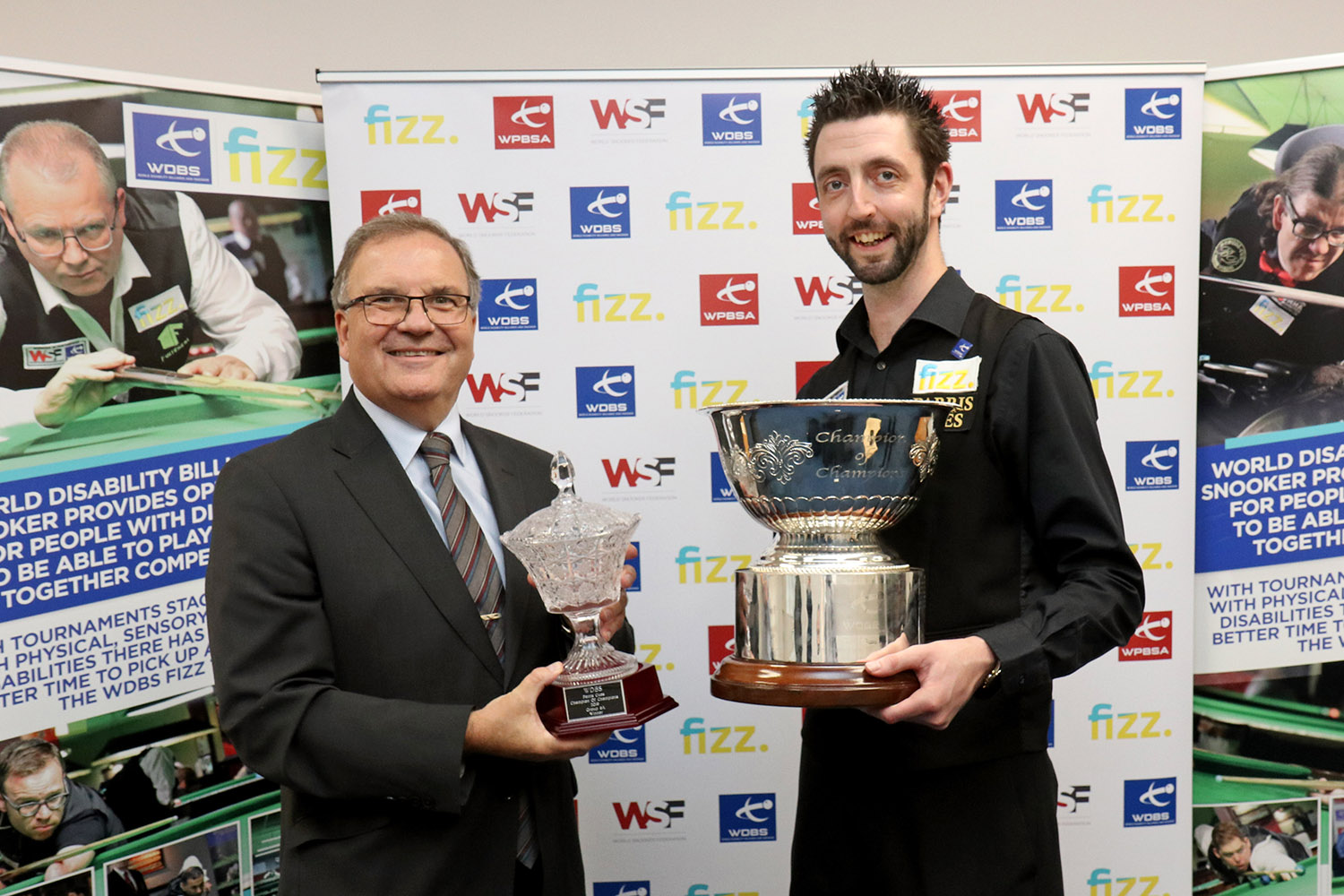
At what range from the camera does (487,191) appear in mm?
3154

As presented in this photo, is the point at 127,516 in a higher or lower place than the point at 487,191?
lower

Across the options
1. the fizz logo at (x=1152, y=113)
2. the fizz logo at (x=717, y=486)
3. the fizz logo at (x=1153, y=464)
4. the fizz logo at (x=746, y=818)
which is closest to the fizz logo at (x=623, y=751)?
the fizz logo at (x=746, y=818)

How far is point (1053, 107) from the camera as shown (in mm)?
3189

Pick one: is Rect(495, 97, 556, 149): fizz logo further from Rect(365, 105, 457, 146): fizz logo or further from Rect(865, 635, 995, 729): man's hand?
Rect(865, 635, 995, 729): man's hand

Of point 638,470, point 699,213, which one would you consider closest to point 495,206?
point 699,213

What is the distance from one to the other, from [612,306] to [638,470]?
0.51m

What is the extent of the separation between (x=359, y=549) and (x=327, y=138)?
71.9 inches

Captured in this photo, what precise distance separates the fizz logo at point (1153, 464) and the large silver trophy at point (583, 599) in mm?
2077

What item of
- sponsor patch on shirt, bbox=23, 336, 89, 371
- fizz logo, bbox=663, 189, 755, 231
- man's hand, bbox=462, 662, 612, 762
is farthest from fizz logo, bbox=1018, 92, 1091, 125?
sponsor patch on shirt, bbox=23, 336, 89, 371

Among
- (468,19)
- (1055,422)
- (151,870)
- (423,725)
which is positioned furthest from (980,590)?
(468,19)

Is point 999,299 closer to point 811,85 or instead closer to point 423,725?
point 811,85

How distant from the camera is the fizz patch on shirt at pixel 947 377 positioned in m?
1.87

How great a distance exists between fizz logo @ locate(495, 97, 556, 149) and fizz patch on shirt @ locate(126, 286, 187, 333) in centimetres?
107

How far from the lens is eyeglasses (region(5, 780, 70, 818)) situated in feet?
9.23
